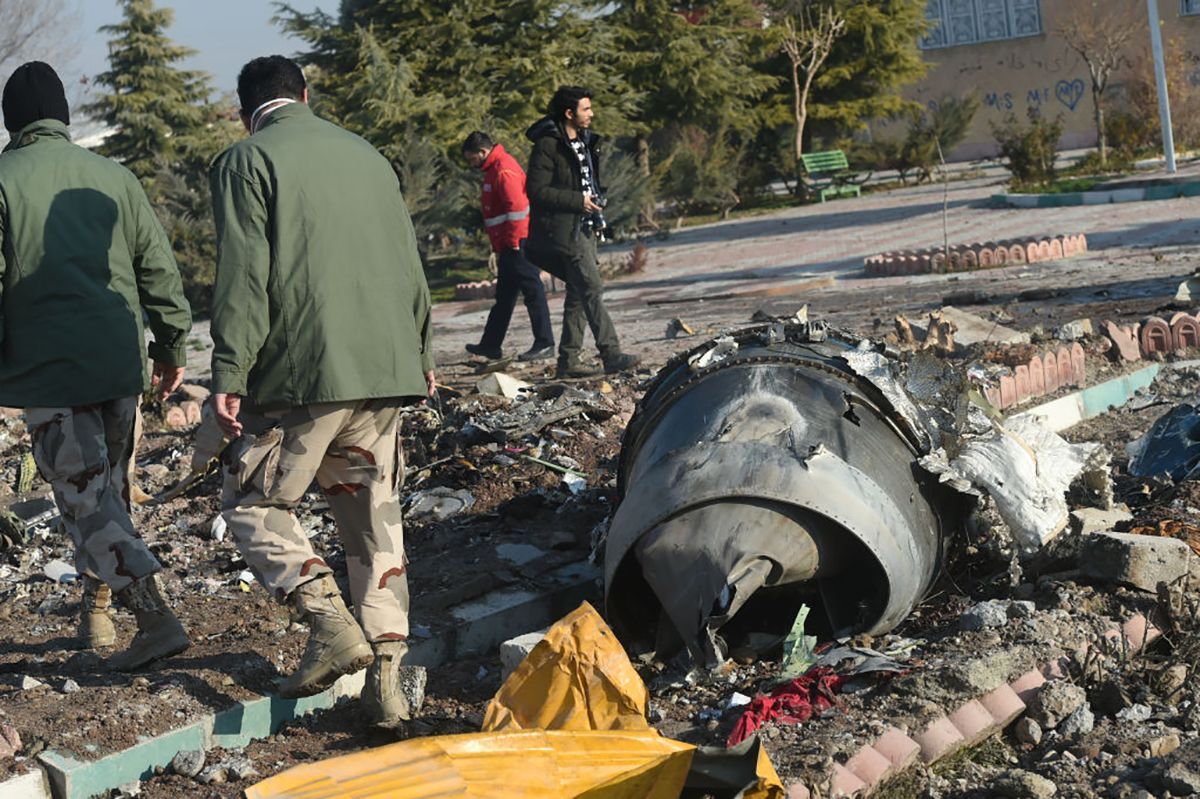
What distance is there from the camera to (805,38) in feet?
99.4

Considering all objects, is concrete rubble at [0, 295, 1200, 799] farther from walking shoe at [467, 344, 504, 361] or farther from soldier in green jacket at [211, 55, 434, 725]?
walking shoe at [467, 344, 504, 361]

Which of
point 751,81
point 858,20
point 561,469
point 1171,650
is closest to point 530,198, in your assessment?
point 561,469

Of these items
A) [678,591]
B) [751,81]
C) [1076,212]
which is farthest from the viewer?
[751,81]

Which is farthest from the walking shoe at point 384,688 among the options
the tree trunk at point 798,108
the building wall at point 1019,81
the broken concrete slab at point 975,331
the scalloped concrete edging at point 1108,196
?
the building wall at point 1019,81

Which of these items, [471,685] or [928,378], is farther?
[928,378]

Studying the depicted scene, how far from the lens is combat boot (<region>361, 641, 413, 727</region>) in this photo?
4.20 meters

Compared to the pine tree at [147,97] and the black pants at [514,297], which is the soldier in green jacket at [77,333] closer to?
the black pants at [514,297]

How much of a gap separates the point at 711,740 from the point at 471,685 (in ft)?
3.48

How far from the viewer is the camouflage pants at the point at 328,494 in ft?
13.5

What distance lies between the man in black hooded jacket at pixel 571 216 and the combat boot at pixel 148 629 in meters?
4.62

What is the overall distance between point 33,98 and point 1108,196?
60.1ft

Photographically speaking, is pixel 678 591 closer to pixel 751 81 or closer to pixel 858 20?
pixel 751 81

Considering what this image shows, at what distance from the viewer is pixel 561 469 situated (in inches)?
273

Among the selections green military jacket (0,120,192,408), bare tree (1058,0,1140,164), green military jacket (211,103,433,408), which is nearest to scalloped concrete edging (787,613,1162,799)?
green military jacket (211,103,433,408)
